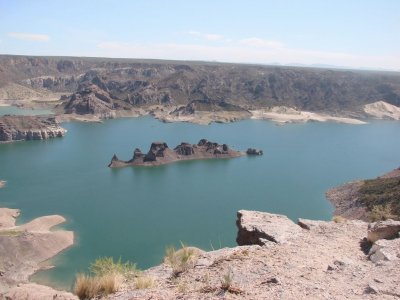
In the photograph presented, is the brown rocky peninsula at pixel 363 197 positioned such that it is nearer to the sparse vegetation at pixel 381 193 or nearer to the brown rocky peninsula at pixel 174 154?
the sparse vegetation at pixel 381 193

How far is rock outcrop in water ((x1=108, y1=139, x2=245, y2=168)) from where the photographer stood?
101 metres

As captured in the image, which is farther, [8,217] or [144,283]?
[8,217]

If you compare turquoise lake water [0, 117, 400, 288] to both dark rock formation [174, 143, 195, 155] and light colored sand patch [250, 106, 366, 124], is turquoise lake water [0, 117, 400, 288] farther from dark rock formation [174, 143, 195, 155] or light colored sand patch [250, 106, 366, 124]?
light colored sand patch [250, 106, 366, 124]

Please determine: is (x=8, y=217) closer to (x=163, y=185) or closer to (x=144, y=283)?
(x=163, y=185)

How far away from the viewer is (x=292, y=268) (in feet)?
40.2

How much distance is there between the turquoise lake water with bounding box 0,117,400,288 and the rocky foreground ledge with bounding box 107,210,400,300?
97.4 ft

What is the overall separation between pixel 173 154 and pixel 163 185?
23490mm

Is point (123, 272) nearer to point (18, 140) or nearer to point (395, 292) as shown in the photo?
point (395, 292)

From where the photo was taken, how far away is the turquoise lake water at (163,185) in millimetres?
54062

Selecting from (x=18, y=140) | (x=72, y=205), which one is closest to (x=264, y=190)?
(x=72, y=205)

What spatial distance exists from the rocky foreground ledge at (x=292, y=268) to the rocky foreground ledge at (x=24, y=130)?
12332 cm

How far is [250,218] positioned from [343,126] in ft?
557

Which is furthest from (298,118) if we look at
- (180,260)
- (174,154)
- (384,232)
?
(180,260)

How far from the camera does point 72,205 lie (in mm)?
68188
